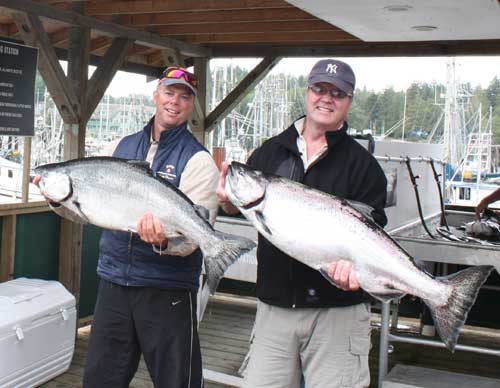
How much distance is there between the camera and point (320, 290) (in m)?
2.48

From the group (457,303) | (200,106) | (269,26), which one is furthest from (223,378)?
(200,106)

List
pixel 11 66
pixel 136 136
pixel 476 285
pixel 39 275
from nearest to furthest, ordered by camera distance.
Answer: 1. pixel 476 285
2. pixel 136 136
3. pixel 11 66
4. pixel 39 275

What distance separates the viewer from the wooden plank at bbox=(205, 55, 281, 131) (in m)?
7.15

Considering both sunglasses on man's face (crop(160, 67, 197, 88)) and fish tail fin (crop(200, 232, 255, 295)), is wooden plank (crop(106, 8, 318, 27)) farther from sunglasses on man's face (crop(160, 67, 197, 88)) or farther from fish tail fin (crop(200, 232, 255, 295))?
fish tail fin (crop(200, 232, 255, 295))

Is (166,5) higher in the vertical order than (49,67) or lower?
higher

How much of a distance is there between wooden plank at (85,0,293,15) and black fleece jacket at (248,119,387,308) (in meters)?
3.16

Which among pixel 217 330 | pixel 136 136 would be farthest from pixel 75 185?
pixel 217 330

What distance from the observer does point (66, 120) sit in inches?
225

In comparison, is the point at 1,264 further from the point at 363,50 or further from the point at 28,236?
the point at 363,50

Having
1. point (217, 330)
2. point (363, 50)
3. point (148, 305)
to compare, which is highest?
point (363, 50)

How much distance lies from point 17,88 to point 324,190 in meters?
3.56

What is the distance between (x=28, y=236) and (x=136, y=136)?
2816 millimetres

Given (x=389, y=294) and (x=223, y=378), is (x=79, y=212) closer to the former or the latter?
(x=389, y=294)

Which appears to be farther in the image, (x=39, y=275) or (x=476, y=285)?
(x=39, y=275)
